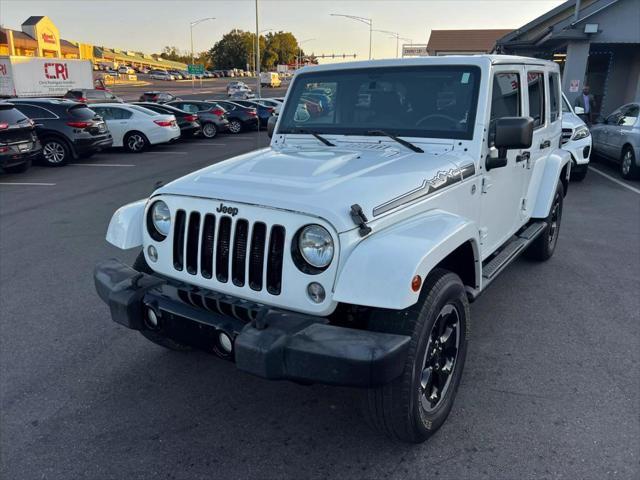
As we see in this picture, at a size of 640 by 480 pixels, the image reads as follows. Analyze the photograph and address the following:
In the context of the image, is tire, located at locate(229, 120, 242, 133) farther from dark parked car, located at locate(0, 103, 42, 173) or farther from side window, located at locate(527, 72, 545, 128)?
side window, located at locate(527, 72, 545, 128)

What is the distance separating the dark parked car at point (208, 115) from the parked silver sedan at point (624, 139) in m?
13.5

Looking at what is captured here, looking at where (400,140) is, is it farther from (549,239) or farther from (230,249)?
(549,239)

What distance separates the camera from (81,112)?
1381 centimetres

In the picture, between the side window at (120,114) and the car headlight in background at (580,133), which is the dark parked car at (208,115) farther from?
the car headlight in background at (580,133)

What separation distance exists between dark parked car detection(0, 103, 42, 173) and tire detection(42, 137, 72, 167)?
153 centimetres

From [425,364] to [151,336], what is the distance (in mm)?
1920

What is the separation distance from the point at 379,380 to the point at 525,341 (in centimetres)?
231

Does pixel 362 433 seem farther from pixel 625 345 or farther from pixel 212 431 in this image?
pixel 625 345

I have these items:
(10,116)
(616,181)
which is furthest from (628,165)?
(10,116)

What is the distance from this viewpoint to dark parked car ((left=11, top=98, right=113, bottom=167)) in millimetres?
13523

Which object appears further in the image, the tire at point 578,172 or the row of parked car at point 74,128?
the row of parked car at point 74,128

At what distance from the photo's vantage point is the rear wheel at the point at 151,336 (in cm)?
338

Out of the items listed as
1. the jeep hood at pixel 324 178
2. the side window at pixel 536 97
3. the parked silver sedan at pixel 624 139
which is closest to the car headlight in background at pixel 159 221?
the jeep hood at pixel 324 178

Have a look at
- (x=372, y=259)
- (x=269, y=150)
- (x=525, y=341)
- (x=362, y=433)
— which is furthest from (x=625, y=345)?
(x=269, y=150)
